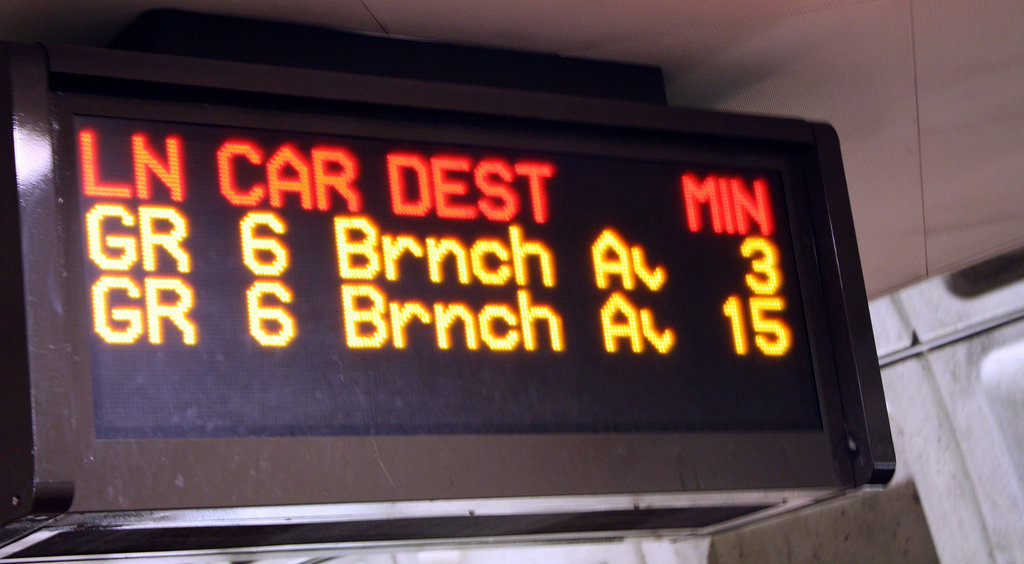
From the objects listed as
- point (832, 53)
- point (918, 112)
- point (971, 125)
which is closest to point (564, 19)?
point (832, 53)

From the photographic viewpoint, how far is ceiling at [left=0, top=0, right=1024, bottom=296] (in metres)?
2.45

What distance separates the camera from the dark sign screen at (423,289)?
2027 millimetres

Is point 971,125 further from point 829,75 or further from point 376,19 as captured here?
point 376,19

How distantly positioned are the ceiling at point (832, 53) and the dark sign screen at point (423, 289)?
29 centimetres

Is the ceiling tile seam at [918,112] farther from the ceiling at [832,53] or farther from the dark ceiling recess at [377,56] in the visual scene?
the dark ceiling recess at [377,56]

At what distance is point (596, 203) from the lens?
2.40 metres

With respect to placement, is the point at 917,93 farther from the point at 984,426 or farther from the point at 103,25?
the point at 103,25

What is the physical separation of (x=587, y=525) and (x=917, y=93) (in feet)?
3.81

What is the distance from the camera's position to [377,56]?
2.53m

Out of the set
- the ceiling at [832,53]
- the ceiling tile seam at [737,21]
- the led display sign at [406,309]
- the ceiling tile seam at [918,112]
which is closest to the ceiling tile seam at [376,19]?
the ceiling at [832,53]

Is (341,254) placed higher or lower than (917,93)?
lower

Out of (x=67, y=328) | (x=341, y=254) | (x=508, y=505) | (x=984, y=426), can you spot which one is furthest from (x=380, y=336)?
(x=984, y=426)

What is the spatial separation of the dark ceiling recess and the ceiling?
2cm

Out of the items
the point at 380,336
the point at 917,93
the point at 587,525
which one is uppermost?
the point at 917,93
